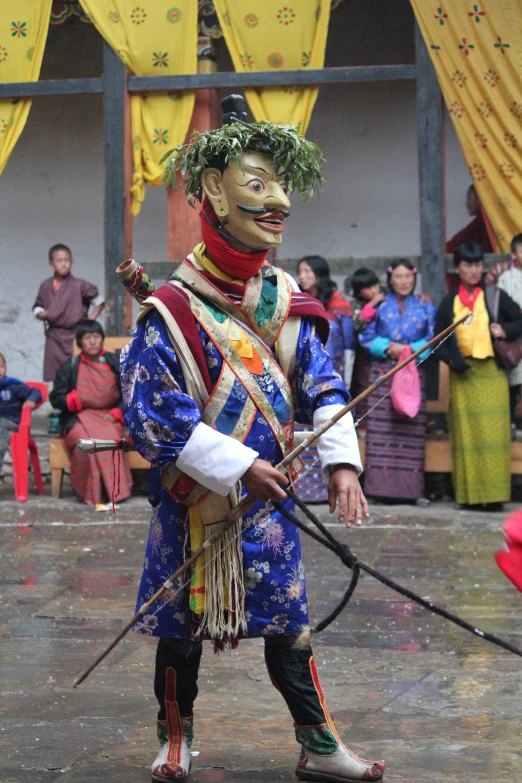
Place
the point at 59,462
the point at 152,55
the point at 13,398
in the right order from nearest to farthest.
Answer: the point at 59,462 < the point at 13,398 < the point at 152,55

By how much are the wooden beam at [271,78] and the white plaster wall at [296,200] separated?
1938 mm

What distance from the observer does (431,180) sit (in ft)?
28.9

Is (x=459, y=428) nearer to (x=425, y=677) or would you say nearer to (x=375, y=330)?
(x=375, y=330)

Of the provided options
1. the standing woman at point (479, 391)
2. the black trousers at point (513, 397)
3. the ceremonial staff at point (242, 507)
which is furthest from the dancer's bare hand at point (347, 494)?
the black trousers at point (513, 397)

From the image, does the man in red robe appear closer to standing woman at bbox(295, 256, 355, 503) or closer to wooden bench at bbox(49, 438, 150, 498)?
standing woman at bbox(295, 256, 355, 503)

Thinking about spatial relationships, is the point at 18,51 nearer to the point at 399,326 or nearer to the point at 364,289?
the point at 364,289

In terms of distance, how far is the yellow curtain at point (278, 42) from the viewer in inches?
347

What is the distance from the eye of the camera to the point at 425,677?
14.5 feet

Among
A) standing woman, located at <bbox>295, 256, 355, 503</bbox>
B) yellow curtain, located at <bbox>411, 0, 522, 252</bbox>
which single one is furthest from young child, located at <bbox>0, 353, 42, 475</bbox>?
yellow curtain, located at <bbox>411, 0, 522, 252</bbox>

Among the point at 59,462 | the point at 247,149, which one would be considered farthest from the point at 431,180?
the point at 247,149

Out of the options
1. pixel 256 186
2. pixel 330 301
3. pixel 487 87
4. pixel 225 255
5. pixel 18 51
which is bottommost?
pixel 225 255

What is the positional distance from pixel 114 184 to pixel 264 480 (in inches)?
251

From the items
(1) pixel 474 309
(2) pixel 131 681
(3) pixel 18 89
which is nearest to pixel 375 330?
(1) pixel 474 309

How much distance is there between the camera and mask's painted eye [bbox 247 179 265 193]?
3471 millimetres
